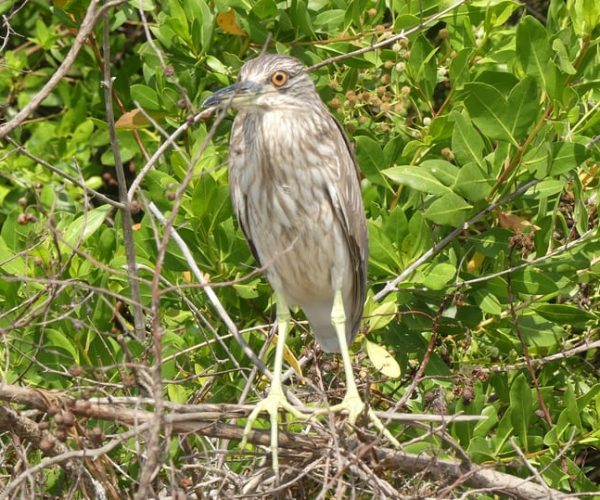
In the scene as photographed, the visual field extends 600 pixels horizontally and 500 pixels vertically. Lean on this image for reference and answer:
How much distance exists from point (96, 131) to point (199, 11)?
3.42 feet

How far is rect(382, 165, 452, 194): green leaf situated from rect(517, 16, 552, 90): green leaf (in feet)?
1.59

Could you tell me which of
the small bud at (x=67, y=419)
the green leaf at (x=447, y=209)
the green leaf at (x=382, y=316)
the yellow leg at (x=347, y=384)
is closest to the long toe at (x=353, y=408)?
the yellow leg at (x=347, y=384)

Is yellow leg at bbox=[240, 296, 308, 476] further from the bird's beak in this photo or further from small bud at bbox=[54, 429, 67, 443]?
the bird's beak

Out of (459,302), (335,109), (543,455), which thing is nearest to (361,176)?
(335,109)

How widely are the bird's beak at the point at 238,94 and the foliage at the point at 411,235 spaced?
0.74 ft

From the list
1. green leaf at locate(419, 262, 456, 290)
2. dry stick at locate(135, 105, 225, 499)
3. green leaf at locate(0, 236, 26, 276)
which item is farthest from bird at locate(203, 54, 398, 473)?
dry stick at locate(135, 105, 225, 499)

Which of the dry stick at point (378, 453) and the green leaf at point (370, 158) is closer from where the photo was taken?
the dry stick at point (378, 453)

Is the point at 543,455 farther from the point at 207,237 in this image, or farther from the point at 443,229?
the point at 207,237

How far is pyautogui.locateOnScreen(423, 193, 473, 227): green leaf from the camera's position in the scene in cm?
399

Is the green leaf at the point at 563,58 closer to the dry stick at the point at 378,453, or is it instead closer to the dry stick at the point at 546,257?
the dry stick at the point at 546,257

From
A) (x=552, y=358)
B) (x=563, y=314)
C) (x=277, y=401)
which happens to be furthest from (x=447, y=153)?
(x=277, y=401)

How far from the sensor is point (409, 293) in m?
4.18

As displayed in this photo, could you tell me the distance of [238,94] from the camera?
151 inches

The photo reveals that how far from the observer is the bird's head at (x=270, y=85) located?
387cm
